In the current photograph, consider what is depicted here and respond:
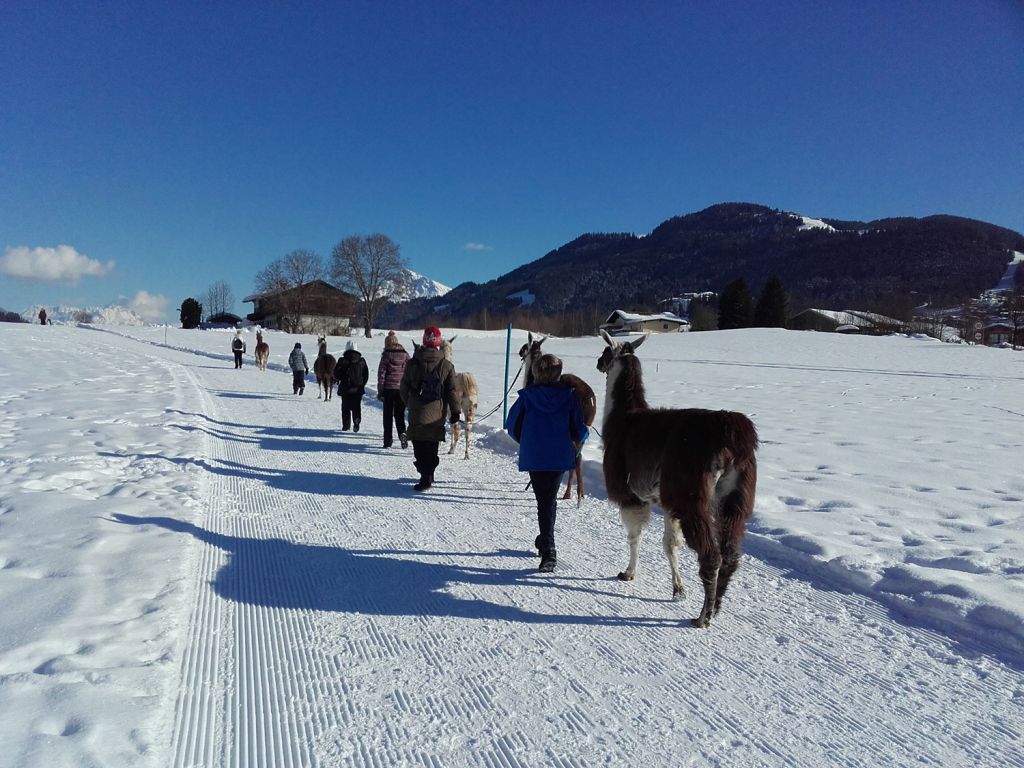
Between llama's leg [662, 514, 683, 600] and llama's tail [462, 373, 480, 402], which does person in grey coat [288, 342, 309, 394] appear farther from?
llama's leg [662, 514, 683, 600]

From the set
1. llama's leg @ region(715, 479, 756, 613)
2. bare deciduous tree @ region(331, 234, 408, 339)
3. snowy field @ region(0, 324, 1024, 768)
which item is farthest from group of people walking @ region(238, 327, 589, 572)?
bare deciduous tree @ region(331, 234, 408, 339)

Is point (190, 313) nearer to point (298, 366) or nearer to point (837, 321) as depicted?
point (298, 366)

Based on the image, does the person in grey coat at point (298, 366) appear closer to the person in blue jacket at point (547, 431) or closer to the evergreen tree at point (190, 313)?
the person in blue jacket at point (547, 431)

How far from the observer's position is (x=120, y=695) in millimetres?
2676

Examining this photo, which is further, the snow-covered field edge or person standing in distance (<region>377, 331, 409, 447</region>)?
person standing in distance (<region>377, 331, 409, 447</region>)

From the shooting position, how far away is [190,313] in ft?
260

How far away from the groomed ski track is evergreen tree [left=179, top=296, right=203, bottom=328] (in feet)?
280

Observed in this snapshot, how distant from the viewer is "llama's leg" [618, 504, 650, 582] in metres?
4.36

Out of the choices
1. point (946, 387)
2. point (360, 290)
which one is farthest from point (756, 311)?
point (946, 387)

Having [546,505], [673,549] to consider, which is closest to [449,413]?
[546,505]

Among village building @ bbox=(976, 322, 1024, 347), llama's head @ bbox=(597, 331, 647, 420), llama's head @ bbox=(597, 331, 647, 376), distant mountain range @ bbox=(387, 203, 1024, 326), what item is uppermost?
distant mountain range @ bbox=(387, 203, 1024, 326)

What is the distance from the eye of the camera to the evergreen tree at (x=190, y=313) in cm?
7912

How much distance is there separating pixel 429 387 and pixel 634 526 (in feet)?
11.7

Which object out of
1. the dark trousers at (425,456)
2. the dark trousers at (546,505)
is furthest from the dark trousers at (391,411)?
the dark trousers at (546,505)
